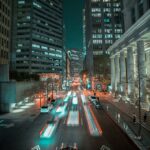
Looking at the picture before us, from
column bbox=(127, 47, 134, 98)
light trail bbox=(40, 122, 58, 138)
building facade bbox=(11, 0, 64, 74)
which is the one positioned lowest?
light trail bbox=(40, 122, 58, 138)

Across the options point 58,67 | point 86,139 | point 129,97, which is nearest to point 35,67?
point 58,67

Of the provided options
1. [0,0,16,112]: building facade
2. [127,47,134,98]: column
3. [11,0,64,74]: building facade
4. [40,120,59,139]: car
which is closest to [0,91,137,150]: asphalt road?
[40,120,59,139]: car

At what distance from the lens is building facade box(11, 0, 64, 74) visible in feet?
338

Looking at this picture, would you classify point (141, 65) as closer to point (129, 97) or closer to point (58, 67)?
point (129, 97)

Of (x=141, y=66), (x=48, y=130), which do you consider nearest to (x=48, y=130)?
(x=48, y=130)

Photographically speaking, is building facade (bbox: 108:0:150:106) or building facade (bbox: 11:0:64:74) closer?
building facade (bbox: 108:0:150:106)

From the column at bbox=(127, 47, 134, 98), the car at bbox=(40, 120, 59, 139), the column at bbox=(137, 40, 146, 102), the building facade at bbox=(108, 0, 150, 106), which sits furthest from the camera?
the column at bbox=(127, 47, 134, 98)

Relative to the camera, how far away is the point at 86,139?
1931 centimetres

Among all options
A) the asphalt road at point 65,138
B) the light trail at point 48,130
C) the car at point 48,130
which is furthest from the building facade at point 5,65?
the light trail at point 48,130

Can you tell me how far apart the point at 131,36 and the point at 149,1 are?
10.4 metres

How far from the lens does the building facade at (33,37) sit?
103000 mm

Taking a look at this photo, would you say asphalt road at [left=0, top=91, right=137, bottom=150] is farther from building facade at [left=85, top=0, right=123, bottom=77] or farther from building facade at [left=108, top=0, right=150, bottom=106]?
building facade at [left=85, top=0, right=123, bottom=77]

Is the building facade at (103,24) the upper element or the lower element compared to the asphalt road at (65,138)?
upper

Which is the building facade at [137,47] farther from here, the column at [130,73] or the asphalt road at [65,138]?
the asphalt road at [65,138]
